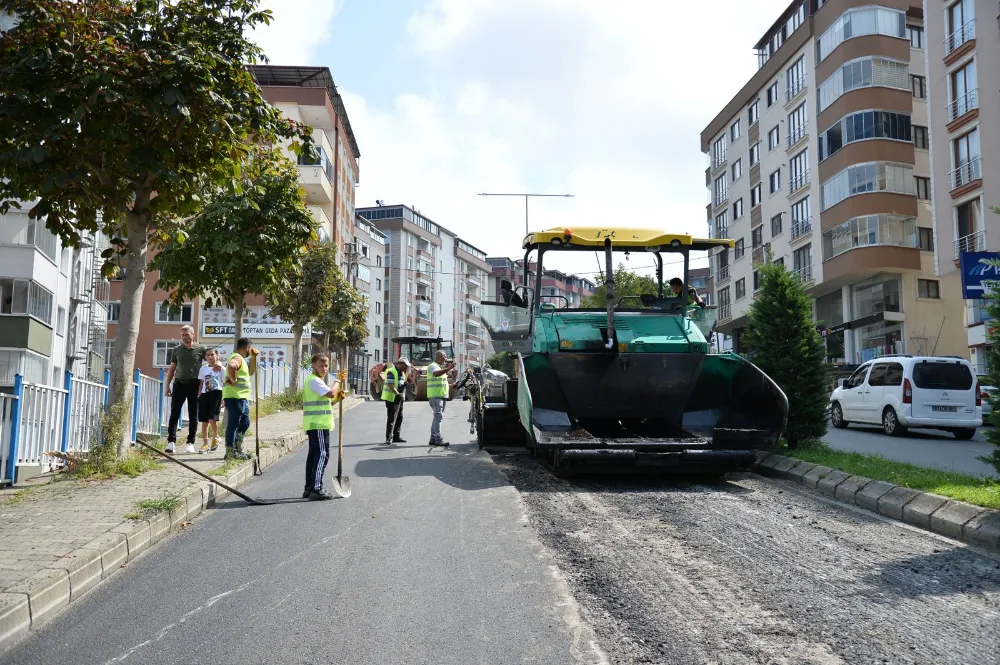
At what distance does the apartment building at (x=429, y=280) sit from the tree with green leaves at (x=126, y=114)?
71.7 m

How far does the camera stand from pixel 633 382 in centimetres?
1009

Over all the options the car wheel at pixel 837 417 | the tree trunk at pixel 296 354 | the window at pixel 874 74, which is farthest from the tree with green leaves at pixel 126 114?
the window at pixel 874 74

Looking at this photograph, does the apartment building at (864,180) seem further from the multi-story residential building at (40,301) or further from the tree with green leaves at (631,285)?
the multi-story residential building at (40,301)

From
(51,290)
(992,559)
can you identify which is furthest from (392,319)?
(992,559)

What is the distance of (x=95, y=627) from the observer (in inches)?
177

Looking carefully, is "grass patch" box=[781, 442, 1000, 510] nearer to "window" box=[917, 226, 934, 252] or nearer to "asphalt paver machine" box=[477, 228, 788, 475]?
"asphalt paver machine" box=[477, 228, 788, 475]

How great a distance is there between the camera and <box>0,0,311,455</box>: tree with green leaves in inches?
323

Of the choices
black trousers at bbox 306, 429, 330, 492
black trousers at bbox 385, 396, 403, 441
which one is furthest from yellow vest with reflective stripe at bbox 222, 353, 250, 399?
black trousers at bbox 385, 396, 403, 441

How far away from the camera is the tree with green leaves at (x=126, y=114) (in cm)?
820

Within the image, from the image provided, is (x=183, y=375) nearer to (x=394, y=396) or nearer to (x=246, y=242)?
(x=246, y=242)

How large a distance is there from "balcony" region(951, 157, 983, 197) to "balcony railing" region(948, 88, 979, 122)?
1822 mm

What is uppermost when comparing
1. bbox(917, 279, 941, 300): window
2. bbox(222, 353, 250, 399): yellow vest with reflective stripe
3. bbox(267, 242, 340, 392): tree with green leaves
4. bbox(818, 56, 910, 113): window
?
bbox(818, 56, 910, 113): window

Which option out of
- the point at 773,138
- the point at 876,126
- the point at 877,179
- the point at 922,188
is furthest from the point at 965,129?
the point at 773,138

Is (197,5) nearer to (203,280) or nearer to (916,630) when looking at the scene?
(203,280)
